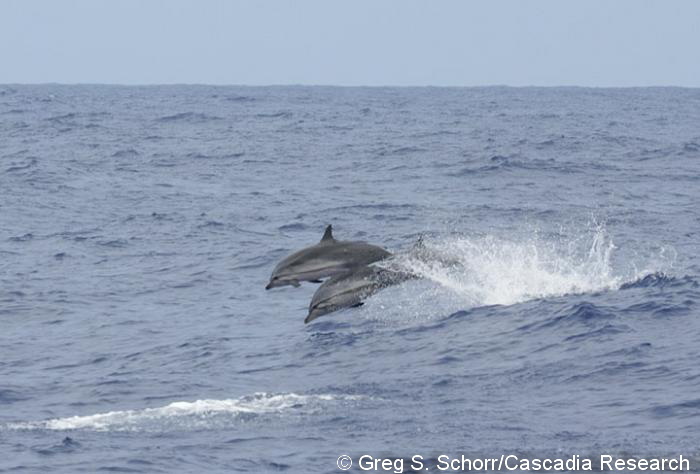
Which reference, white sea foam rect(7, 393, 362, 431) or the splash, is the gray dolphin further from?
the splash

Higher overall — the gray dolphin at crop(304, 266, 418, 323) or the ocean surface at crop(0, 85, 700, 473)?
the gray dolphin at crop(304, 266, 418, 323)

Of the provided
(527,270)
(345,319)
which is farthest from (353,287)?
(527,270)

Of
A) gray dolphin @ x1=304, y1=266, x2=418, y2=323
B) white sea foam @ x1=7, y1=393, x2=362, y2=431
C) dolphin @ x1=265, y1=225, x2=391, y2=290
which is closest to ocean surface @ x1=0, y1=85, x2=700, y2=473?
white sea foam @ x1=7, y1=393, x2=362, y2=431

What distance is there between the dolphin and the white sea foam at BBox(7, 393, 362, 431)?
1.64m

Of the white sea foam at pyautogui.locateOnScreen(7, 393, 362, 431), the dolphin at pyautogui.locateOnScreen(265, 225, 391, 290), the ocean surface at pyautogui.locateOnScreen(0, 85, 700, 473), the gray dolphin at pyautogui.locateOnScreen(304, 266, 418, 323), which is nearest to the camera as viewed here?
the ocean surface at pyautogui.locateOnScreen(0, 85, 700, 473)

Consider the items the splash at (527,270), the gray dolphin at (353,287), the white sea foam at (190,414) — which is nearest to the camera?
the gray dolphin at (353,287)

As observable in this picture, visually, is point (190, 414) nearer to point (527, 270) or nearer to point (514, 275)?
point (514, 275)

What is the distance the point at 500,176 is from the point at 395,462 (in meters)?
31.8

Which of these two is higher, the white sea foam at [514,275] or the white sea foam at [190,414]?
the white sea foam at [514,275]

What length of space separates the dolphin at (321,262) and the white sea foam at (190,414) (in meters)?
1.64

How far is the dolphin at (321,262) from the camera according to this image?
16.9 meters

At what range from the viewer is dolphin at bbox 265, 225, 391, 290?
16.9 metres

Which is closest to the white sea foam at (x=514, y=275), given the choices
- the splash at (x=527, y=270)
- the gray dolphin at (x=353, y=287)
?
the splash at (x=527, y=270)

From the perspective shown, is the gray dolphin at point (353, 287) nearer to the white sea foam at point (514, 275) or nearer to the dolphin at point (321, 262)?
the dolphin at point (321, 262)
